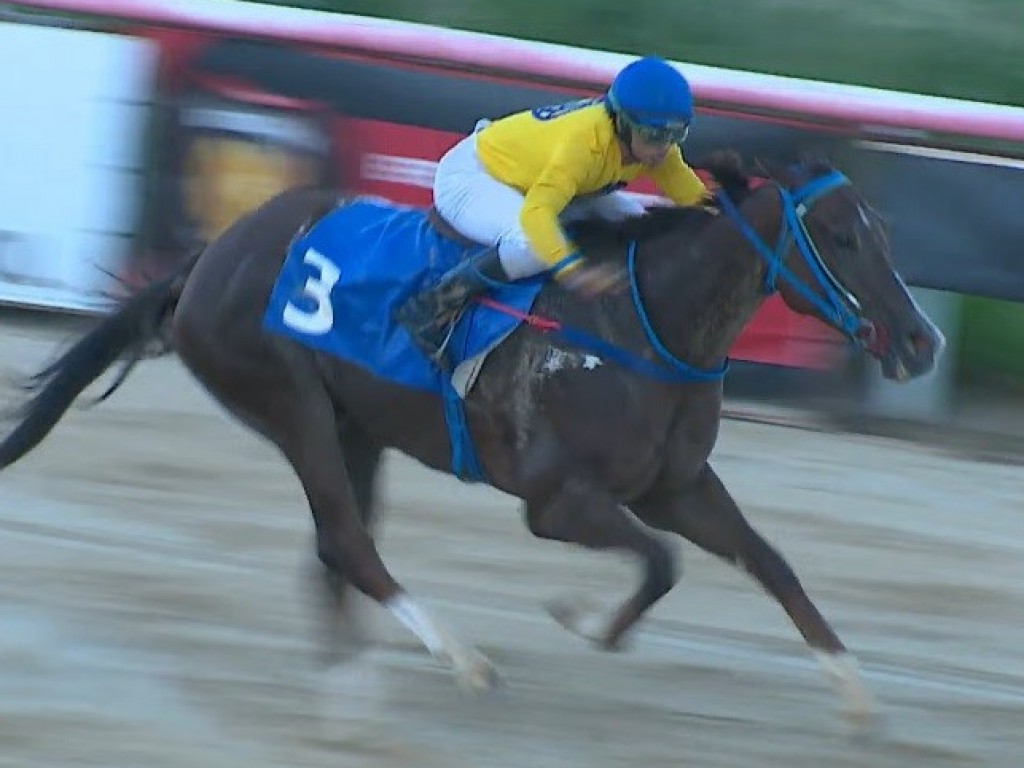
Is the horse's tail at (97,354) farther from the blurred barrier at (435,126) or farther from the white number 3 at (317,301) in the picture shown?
the blurred barrier at (435,126)

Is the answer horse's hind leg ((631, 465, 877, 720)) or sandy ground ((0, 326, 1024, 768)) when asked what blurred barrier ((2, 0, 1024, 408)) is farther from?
horse's hind leg ((631, 465, 877, 720))

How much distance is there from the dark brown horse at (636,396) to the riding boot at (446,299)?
139 millimetres

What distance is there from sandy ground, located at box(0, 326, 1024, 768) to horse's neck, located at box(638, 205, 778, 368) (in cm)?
96

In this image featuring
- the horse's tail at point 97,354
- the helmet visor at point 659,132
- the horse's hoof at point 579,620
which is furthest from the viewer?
the horse's tail at point 97,354

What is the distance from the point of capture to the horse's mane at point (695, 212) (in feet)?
16.6

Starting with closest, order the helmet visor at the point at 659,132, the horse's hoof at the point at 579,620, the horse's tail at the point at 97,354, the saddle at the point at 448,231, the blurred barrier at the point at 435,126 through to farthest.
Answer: the helmet visor at the point at 659,132
the saddle at the point at 448,231
the horse's hoof at the point at 579,620
the horse's tail at the point at 97,354
the blurred barrier at the point at 435,126

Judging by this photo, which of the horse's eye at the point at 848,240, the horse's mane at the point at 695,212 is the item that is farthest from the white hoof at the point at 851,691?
the horse's mane at the point at 695,212

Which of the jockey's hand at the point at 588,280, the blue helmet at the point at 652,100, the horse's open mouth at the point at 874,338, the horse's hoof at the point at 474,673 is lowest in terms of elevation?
the horse's hoof at the point at 474,673

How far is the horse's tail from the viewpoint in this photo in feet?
19.3

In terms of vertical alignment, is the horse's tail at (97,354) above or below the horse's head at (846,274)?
below

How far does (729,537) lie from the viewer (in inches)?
207

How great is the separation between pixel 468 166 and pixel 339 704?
1.43 meters

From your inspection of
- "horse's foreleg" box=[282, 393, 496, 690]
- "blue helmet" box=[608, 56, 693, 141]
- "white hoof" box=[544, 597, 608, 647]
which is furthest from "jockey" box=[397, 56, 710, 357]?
"white hoof" box=[544, 597, 608, 647]

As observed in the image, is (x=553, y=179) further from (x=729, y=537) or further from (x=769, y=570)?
(x=769, y=570)
